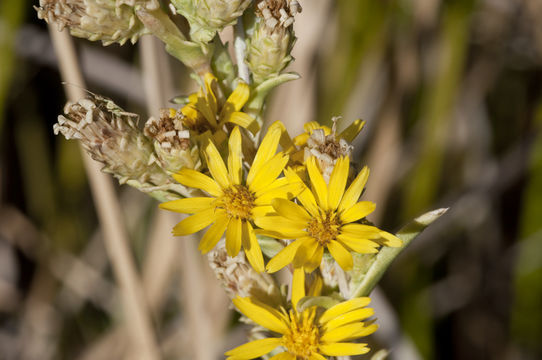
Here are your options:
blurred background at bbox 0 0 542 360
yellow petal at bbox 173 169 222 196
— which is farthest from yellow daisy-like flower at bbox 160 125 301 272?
blurred background at bbox 0 0 542 360

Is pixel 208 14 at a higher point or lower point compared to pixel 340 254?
higher

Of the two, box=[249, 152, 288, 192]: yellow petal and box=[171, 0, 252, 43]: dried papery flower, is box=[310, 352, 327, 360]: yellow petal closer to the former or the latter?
box=[249, 152, 288, 192]: yellow petal

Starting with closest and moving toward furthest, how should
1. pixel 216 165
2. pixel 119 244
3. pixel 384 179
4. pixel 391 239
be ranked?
pixel 391 239
pixel 216 165
pixel 119 244
pixel 384 179

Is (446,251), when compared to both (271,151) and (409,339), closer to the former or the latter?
(409,339)

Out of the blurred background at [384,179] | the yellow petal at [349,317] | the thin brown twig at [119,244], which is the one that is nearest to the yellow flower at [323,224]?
→ the yellow petal at [349,317]

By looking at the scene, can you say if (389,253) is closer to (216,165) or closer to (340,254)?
(340,254)

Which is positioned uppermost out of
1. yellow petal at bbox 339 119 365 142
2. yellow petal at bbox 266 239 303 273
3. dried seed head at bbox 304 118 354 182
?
yellow petal at bbox 339 119 365 142

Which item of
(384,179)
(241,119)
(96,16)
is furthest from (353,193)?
(384,179)

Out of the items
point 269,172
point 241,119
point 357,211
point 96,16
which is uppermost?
point 96,16
